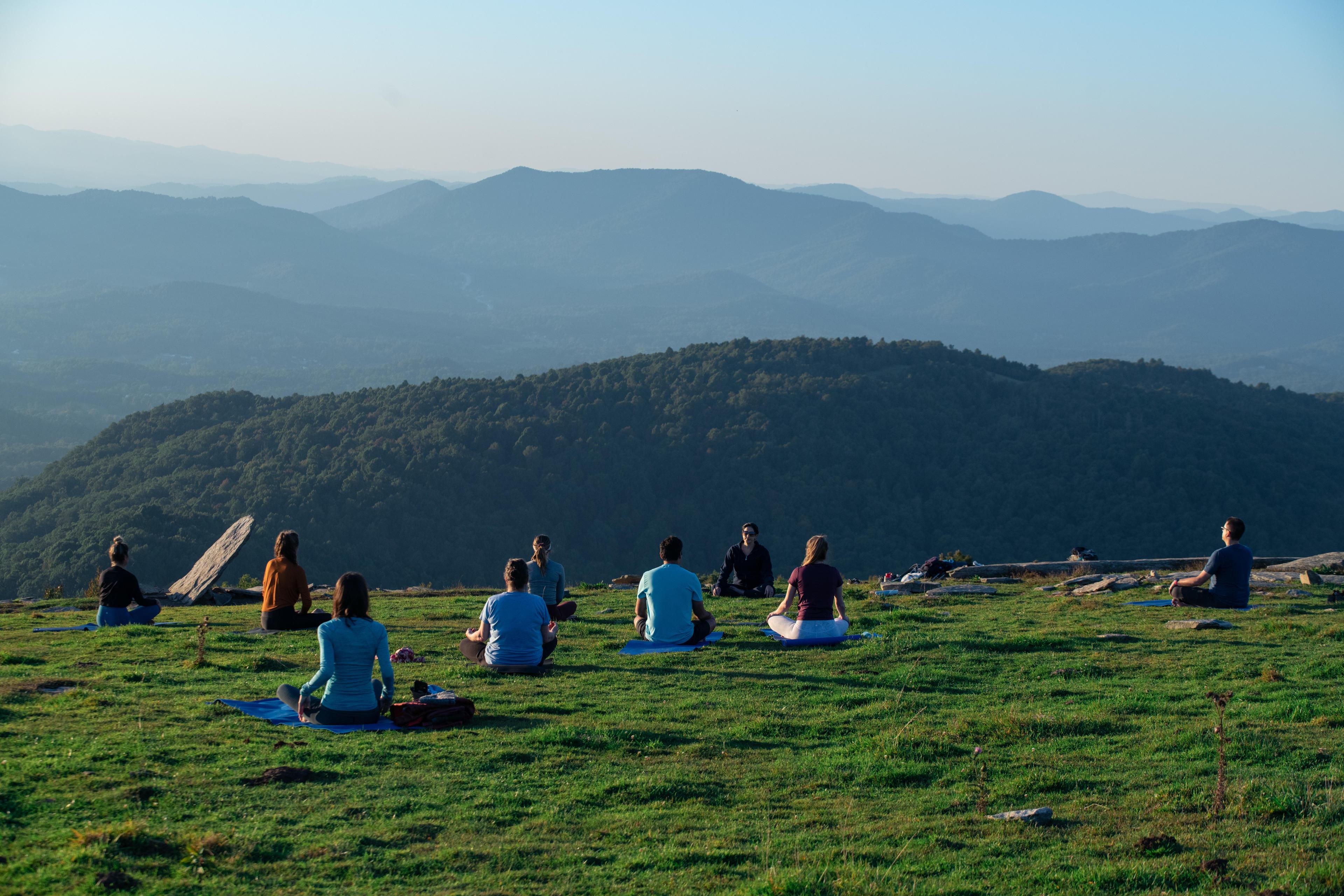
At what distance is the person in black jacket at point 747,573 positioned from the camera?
1680 centimetres

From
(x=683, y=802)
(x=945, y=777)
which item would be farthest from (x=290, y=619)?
(x=945, y=777)

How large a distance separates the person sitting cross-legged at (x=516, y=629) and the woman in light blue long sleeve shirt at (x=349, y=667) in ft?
6.93

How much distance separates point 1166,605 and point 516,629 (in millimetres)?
9974

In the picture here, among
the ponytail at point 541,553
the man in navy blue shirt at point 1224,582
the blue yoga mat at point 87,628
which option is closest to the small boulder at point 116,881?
the ponytail at point 541,553

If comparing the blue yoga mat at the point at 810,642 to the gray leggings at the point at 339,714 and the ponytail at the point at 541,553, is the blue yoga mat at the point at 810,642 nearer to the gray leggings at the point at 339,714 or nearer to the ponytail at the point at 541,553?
the ponytail at the point at 541,553

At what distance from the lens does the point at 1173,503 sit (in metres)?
79.1

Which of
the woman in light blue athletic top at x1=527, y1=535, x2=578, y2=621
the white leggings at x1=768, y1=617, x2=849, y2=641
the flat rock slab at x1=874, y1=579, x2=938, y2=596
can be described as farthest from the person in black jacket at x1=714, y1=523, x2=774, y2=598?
the white leggings at x1=768, y1=617, x2=849, y2=641

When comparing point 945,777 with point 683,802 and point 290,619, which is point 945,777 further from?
point 290,619

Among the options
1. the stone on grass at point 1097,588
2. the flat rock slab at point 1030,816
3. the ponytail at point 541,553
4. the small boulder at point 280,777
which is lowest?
the flat rock slab at point 1030,816

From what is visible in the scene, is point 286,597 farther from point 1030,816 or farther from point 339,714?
point 1030,816

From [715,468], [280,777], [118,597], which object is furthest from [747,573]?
[715,468]

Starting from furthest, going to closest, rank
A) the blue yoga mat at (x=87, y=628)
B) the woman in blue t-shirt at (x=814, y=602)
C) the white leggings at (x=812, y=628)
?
the blue yoga mat at (x=87, y=628) → the white leggings at (x=812, y=628) → the woman in blue t-shirt at (x=814, y=602)

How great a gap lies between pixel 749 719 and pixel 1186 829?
3844mm

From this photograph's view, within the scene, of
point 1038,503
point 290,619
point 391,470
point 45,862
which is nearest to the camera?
point 45,862
